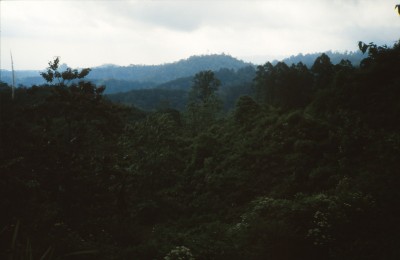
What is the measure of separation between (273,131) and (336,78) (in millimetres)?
5730

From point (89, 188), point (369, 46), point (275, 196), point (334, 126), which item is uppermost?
point (369, 46)

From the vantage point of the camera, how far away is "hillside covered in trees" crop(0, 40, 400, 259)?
8906 mm

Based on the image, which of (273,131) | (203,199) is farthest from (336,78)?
(203,199)

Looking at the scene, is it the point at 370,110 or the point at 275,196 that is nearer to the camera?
the point at 275,196

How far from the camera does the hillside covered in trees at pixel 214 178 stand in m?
8.91

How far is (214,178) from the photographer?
74.9ft

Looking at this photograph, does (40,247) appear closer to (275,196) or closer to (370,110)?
(275,196)

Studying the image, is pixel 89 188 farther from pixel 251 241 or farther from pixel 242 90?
pixel 242 90

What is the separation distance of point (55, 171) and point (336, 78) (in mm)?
19127

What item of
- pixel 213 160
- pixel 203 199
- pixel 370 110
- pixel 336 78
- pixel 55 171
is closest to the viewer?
pixel 55 171

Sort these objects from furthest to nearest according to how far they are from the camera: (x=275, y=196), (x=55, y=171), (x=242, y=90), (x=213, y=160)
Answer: (x=242, y=90)
(x=213, y=160)
(x=275, y=196)
(x=55, y=171)

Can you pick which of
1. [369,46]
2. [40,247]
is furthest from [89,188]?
[369,46]

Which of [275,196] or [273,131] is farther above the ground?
[273,131]

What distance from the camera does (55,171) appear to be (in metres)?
13.8
